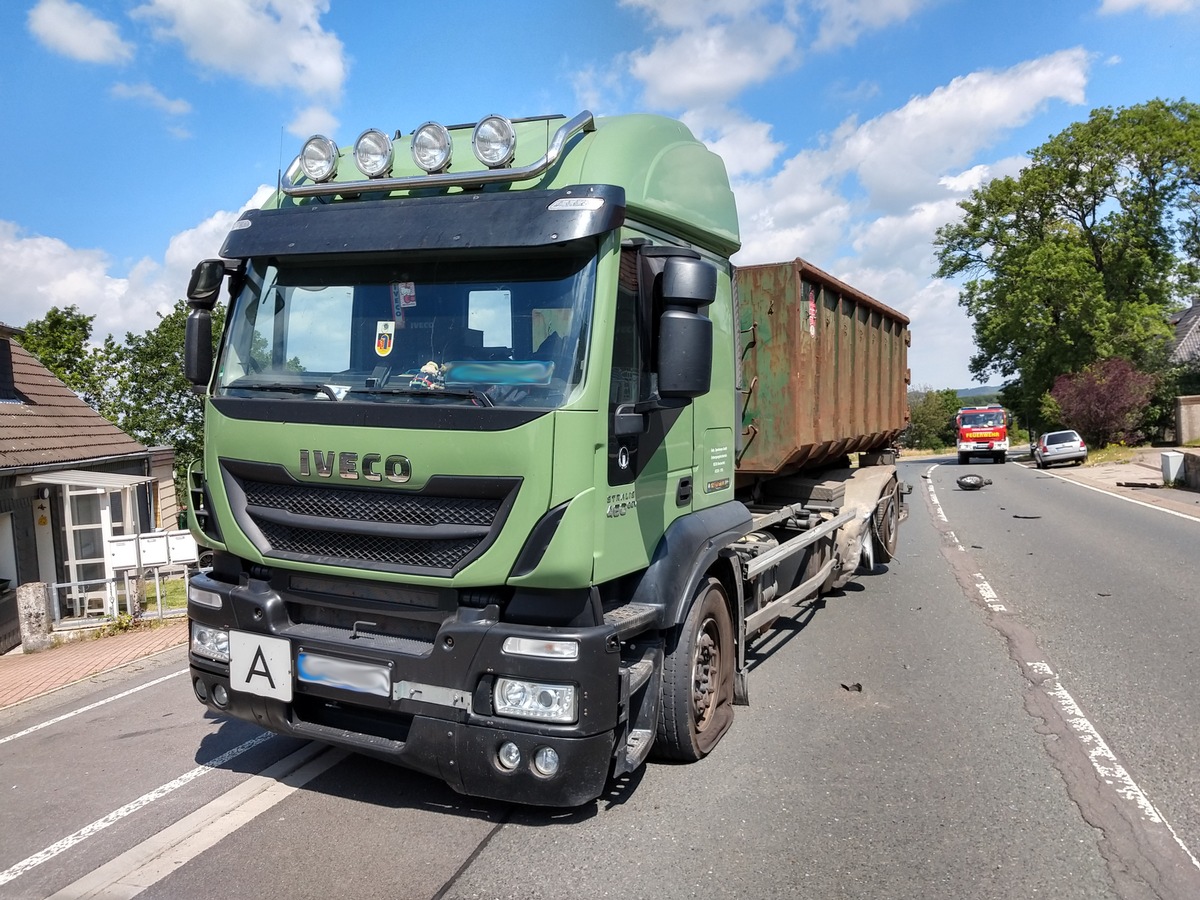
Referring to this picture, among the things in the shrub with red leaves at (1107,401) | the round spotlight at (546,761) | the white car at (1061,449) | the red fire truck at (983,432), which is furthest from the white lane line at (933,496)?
the round spotlight at (546,761)

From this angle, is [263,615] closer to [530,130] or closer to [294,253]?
[294,253]

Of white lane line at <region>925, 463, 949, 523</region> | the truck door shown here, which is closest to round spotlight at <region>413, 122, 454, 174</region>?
the truck door

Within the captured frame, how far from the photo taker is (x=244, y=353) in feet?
14.0

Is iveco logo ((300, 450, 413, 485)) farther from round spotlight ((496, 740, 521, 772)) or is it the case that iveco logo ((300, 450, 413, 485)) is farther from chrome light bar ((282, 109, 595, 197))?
chrome light bar ((282, 109, 595, 197))

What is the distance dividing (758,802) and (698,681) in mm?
724

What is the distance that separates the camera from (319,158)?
4.33 metres

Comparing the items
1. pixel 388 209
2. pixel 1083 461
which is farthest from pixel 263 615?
pixel 1083 461

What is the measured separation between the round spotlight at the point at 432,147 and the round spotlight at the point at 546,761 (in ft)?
8.42

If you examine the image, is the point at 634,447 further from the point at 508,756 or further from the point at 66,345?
the point at 66,345

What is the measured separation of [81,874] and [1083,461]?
3698 centimetres

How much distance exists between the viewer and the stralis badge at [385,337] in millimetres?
4004

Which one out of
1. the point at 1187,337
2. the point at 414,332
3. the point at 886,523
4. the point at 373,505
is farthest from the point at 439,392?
the point at 1187,337

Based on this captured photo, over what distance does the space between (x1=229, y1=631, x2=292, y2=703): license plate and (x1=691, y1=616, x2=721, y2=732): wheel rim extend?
78.5 inches

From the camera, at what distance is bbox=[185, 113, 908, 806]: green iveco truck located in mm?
3576
